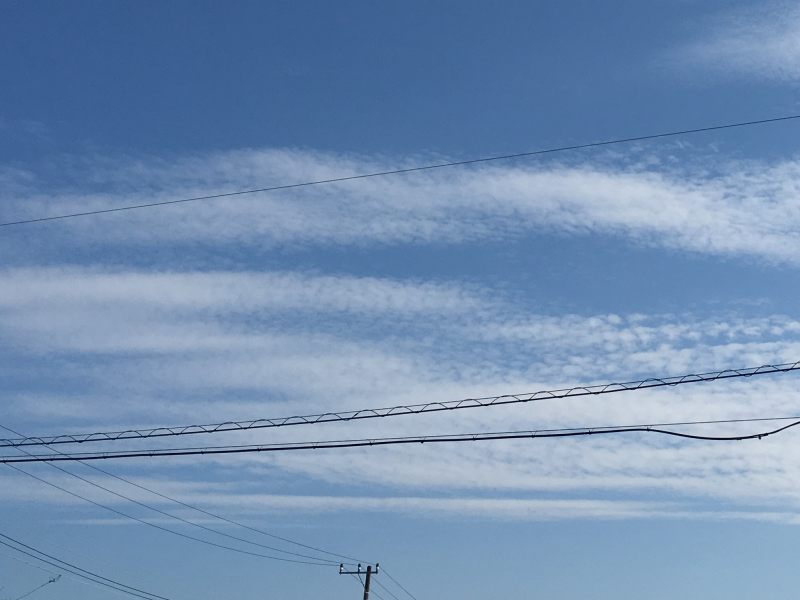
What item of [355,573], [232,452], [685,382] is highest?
[355,573]

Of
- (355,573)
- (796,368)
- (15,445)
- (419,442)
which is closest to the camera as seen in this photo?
(796,368)

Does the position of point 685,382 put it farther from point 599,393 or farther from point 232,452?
point 232,452

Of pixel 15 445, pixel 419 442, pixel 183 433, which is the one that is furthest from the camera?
pixel 15 445

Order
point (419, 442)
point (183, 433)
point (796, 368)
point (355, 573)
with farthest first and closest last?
1. point (355, 573)
2. point (183, 433)
3. point (419, 442)
4. point (796, 368)

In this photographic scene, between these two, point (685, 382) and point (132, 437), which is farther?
point (132, 437)

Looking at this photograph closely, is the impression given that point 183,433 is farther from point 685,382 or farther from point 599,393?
point 685,382

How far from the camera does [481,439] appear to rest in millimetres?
22953

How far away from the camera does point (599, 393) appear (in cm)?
2330

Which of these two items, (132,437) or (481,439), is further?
(132,437)

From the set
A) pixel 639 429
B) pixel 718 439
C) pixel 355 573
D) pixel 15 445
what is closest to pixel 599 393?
pixel 639 429

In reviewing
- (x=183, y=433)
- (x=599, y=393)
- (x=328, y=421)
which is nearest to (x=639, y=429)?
(x=599, y=393)

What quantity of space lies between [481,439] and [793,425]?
24.1ft

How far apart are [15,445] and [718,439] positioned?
1978 centimetres

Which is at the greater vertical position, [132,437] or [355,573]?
[355,573]
